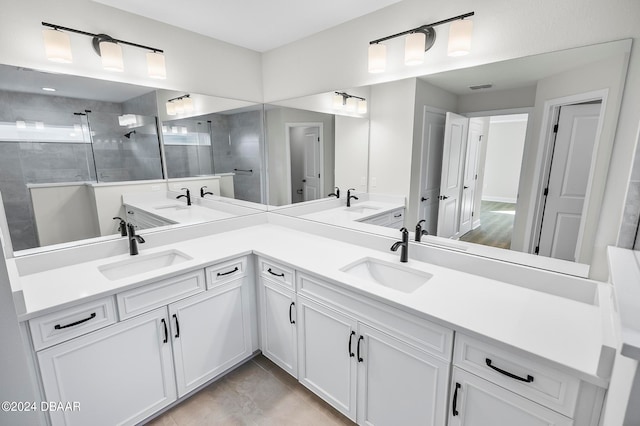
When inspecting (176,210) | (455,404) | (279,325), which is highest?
(176,210)

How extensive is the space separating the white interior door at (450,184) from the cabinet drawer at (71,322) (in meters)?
1.92

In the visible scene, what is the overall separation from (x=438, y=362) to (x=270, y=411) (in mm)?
1171

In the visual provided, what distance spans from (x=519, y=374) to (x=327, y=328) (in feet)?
3.05

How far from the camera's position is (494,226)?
1.65 meters

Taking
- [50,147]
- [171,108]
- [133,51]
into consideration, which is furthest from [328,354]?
[133,51]

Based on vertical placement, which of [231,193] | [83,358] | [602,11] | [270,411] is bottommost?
[270,411]

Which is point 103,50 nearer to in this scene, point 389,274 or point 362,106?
point 362,106

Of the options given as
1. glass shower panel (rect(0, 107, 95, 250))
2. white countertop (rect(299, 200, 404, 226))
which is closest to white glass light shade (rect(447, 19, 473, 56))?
white countertop (rect(299, 200, 404, 226))

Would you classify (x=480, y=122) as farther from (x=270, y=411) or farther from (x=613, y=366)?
(x=270, y=411)

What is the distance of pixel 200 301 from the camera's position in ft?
6.01

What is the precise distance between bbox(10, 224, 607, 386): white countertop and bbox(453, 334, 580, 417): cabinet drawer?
0.06 meters

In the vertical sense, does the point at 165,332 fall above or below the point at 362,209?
below

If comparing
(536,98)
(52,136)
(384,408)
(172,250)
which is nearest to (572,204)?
(536,98)

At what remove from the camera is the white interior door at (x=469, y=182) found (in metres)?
1.75
